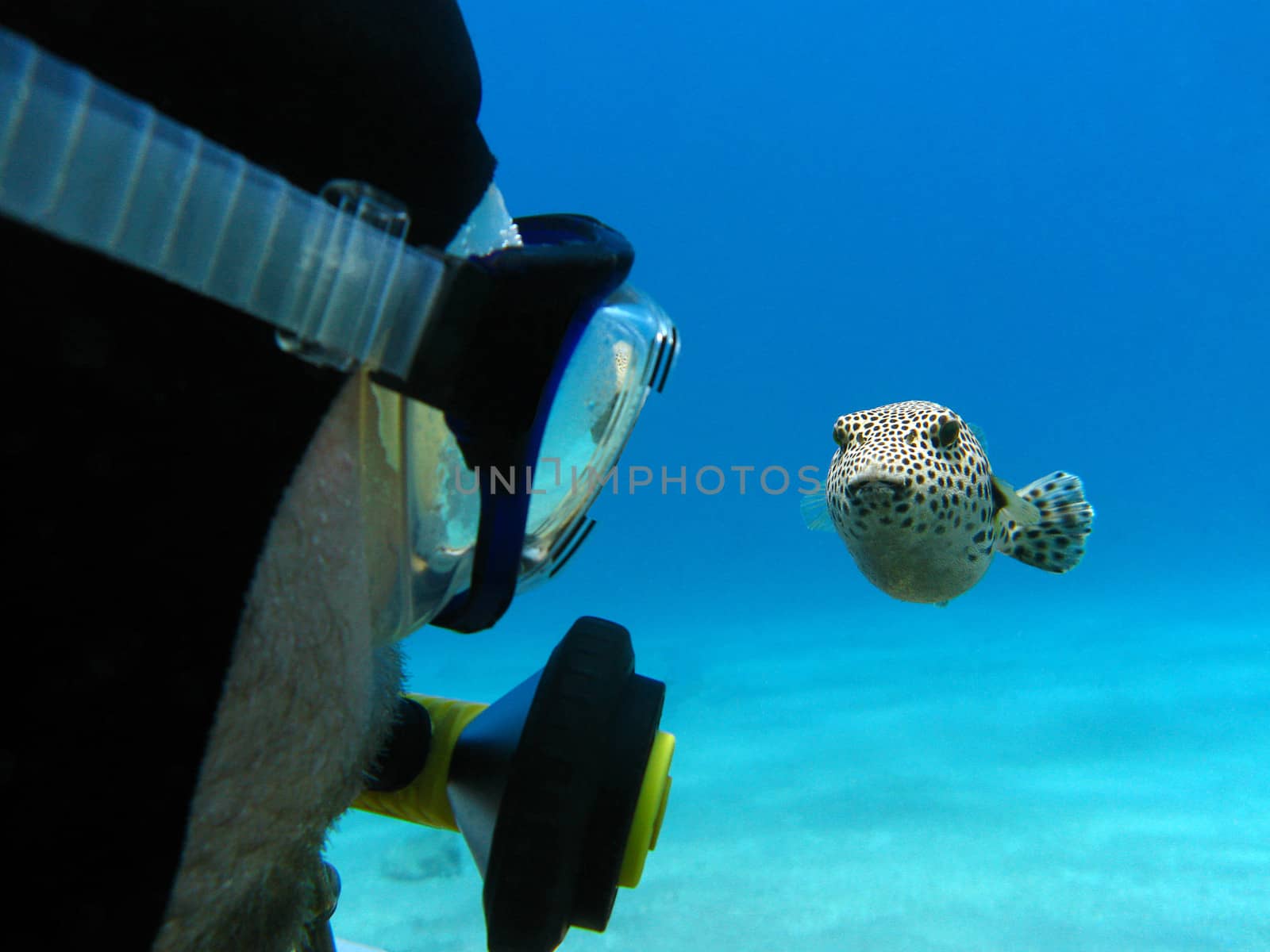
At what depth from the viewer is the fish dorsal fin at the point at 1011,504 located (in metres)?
A: 3.28

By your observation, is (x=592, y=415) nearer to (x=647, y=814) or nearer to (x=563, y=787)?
(x=563, y=787)

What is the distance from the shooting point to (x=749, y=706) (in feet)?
37.6

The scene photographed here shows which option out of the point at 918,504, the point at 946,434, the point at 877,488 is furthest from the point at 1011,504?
the point at 877,488

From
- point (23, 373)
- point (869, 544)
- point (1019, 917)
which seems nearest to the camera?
point (23, 373)

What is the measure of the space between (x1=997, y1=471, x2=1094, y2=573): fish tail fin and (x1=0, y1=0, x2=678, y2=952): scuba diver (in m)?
3.32

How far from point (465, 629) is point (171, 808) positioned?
0.49 metres

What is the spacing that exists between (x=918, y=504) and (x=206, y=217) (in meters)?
2.69

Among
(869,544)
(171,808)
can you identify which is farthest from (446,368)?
(869,544)

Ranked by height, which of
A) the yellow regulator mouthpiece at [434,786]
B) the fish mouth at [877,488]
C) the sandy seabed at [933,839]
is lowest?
the sandy seabed at [933,839]

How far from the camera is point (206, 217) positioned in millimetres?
535

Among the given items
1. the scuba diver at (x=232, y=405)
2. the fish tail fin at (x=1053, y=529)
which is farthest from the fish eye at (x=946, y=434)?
the scuba diver at (x=232, y=405)

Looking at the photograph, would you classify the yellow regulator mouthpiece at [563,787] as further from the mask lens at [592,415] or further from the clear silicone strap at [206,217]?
the clear silicone strap at [206,217]

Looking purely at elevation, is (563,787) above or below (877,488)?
below

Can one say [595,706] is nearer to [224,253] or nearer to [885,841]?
[224,253]
